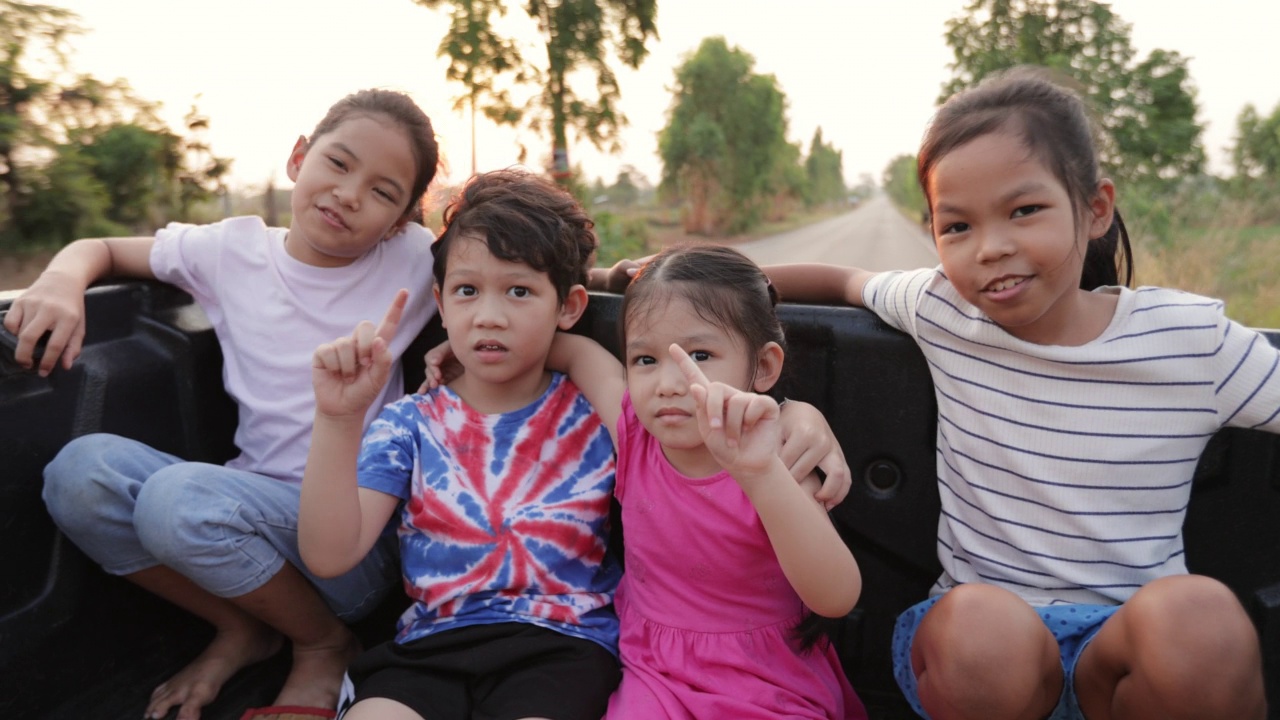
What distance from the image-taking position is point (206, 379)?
6.39ft

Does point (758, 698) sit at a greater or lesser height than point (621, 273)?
lesser

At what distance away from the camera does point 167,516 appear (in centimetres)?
154

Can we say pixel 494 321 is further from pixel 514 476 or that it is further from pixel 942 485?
pixel 942 485

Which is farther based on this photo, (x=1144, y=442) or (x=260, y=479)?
(x=260, y=479)

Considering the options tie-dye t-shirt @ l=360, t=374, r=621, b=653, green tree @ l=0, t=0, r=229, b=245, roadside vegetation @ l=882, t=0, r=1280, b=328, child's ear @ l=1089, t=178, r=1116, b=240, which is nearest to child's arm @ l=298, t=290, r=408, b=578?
tie-dye t-shirt @ l=360, t=374, r=621, b=653

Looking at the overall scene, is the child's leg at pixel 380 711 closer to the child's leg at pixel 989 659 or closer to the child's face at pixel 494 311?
the child's face at pixel 494 311

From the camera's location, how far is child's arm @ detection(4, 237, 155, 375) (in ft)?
5.19

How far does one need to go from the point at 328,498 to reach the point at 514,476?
0.34 meters

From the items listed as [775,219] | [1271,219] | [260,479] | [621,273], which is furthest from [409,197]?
[775,219]

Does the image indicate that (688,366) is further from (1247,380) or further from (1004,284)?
(1247,380)

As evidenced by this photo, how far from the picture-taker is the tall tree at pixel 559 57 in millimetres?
10844

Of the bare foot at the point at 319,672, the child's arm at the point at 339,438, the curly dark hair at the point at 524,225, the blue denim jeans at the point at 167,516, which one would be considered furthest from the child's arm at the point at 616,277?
the bare foot at the point at 319,672

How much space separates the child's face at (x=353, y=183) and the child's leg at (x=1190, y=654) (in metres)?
1.55

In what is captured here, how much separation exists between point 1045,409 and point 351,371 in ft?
3.70
